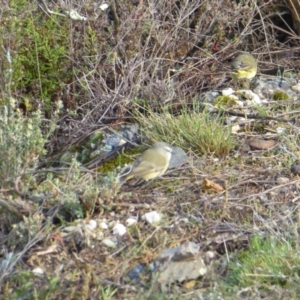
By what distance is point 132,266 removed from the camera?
14.0ft

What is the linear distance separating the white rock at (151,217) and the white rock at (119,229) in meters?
0.15

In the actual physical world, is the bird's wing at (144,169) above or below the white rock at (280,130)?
above

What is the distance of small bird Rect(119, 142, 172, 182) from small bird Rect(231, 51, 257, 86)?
7.07 ft

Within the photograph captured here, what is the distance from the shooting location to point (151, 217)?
471cm

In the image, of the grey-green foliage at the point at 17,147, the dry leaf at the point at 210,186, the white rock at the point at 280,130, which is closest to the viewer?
the grey-green foliage at the point at 17,147

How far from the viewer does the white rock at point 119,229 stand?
459 centimetres

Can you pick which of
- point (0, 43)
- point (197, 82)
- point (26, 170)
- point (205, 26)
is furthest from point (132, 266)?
point (205, 26)

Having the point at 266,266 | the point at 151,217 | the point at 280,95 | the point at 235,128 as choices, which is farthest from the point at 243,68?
the point at 266,266

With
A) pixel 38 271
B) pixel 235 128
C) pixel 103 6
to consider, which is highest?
pixel 103 6

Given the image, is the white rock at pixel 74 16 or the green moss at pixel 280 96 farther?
the green moss at pixel 280 96

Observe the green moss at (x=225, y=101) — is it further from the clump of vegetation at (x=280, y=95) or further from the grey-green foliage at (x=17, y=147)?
the grey-green foliage at (x=17, y=147)

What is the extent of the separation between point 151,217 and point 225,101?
91.0 inches

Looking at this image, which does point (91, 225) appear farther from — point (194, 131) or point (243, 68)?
point (243, 68)

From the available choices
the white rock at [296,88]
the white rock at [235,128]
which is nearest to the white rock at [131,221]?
the white rock at [235,128]
